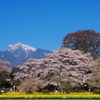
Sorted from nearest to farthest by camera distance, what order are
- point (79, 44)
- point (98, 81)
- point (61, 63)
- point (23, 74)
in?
point (98, 81)
point (61, 63)
point (23, 74)
point (79, 44)

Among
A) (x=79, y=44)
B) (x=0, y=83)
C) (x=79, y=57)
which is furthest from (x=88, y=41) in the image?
(x=0, y=83)

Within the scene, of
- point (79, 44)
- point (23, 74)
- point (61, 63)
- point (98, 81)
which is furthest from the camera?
point (79, 44)

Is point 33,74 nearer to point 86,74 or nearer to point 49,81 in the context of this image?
point 49,81

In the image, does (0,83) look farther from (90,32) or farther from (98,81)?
(90,32)

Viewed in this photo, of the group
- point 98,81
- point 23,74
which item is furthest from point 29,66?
point 98,81

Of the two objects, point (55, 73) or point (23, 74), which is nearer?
point (55, 73)

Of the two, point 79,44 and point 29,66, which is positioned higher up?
point 79,44

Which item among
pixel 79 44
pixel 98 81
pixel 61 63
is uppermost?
pixel 79 44

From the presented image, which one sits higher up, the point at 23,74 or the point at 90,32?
the point at 90,32

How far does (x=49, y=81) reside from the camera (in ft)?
129

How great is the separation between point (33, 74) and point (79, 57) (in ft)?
24.3

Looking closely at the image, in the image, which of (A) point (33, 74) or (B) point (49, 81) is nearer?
(B) point (49, 81)

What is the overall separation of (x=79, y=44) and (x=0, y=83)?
20074mm

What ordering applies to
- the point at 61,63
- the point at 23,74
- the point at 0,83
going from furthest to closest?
the point at 0,83
the point at 23,74
the point at 61,63
